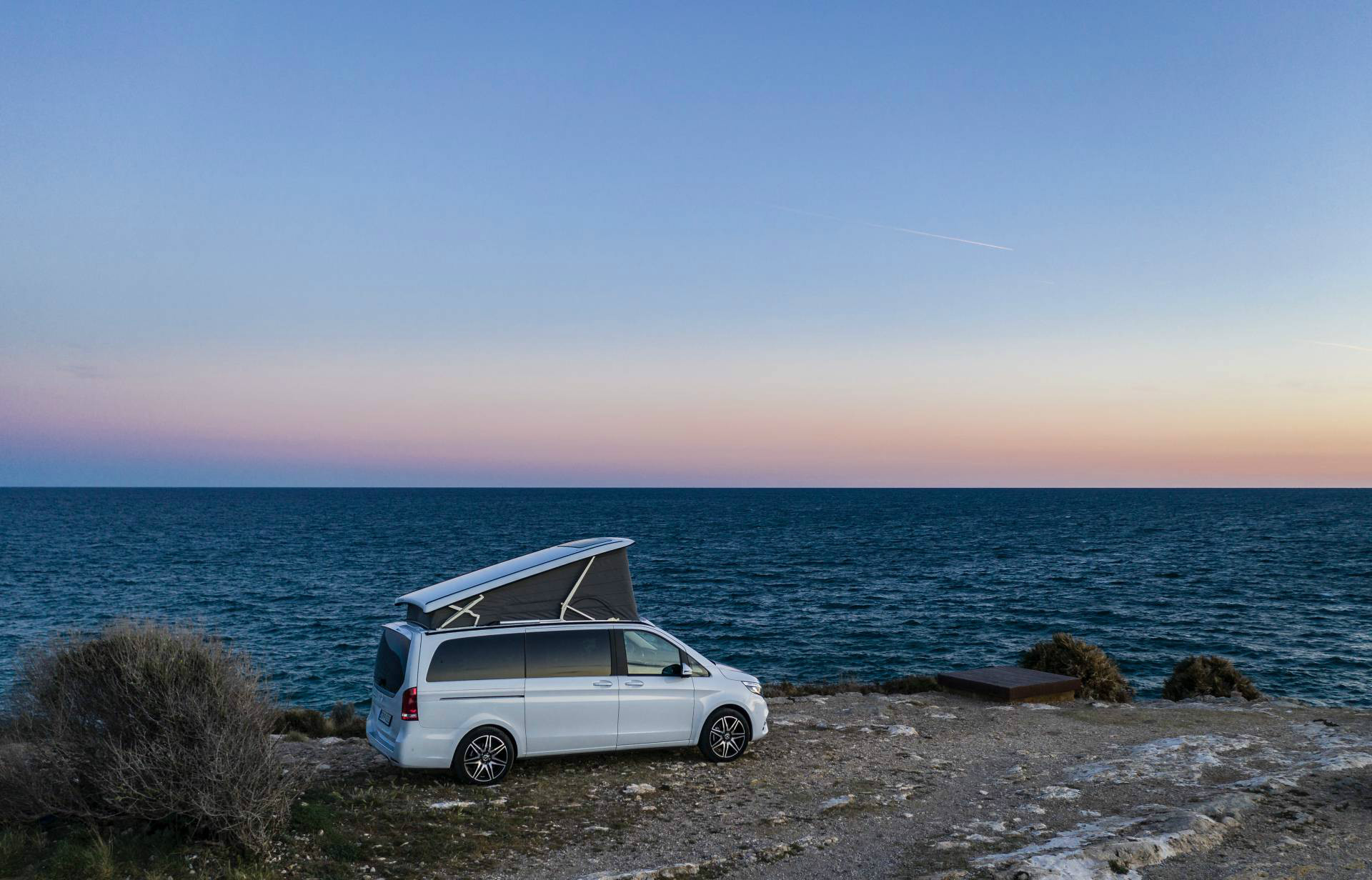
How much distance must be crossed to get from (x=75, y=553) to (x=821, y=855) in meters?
79.7

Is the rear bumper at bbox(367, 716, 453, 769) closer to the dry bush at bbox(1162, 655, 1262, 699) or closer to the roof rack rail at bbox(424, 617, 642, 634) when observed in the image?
the roof rack rail at bbox(424, 617, 642, 634)

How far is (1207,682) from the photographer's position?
19.5m

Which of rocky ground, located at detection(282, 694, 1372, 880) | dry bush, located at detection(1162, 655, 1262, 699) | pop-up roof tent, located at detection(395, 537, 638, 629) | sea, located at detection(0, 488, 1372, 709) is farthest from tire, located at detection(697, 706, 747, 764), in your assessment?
dry bush, located at detection(1162, 655, 1262, 699)

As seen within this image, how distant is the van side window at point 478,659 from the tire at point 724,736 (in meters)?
2.61

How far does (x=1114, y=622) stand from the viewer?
39.4 metres

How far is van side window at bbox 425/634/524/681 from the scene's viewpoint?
11.0 meters

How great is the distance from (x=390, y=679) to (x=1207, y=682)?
16.7 metres

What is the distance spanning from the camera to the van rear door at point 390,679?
35.9 ft

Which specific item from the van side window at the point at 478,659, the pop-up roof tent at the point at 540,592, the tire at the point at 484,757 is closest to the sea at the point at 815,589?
the van side window at the point at 478,659

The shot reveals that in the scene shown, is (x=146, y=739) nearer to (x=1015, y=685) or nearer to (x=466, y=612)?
(x=466, y=612)

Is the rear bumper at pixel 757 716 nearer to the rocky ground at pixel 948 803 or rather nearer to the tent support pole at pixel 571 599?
the rocky ground at pixel 948 803

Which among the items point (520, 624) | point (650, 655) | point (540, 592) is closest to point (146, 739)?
point (520, 624)

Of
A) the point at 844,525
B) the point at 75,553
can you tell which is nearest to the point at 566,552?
the point at 75,553

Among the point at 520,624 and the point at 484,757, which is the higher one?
the point at 520,624
